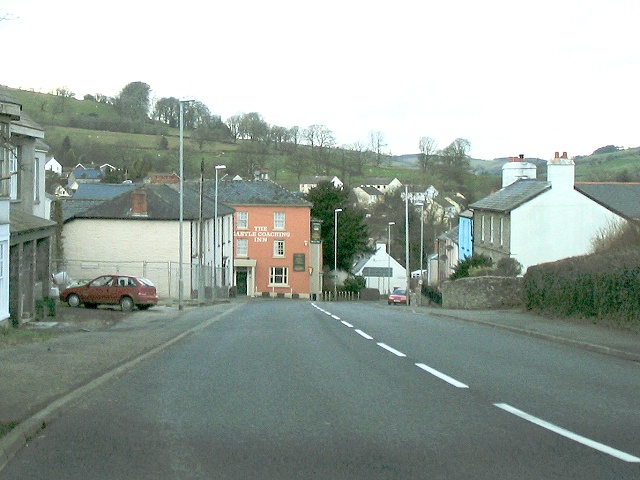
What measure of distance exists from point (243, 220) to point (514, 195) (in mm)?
33465

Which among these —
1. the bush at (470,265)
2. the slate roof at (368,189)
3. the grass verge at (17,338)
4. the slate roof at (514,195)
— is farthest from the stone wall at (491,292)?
the slate roof at (368,189)

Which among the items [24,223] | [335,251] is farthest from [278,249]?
[24,223]

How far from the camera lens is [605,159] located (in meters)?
79.3

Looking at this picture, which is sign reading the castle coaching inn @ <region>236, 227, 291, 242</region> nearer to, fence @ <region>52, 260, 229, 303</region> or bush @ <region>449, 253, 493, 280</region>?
fence @ <region>52, 260, 229, 303</region>

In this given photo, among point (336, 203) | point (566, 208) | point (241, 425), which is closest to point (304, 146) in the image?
point (336, 203)

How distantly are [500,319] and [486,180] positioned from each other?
57.9 metres

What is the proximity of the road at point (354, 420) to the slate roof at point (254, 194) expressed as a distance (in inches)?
2244

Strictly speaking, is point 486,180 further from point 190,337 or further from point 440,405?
point 440,405

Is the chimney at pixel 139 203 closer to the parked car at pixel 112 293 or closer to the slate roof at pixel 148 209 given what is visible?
the slate roof at pixel 148 209

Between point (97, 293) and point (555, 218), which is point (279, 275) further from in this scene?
point (97, 293)

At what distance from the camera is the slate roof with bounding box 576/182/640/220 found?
40250mm

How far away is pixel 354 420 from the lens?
8.29 m

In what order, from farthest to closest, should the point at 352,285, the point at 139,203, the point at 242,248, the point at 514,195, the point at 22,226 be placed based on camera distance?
the point at 352,285 → the point at 242,248 → the point at 139,203 → the point at 514,195 → the point at 22,226

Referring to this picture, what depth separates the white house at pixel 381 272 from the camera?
87.6 metres
